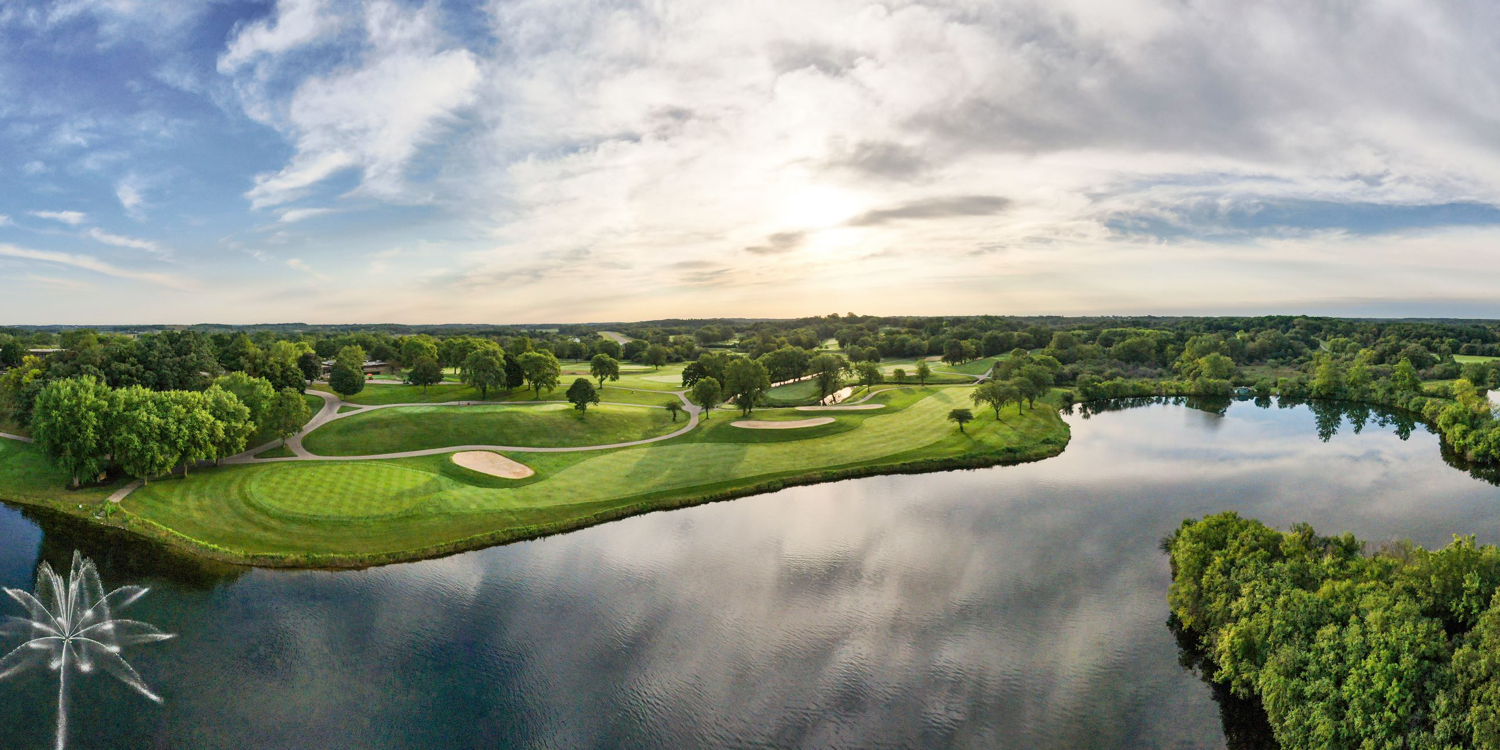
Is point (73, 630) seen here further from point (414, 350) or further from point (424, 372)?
point (414, 350)

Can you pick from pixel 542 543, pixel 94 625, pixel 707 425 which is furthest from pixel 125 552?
pixel 707 425

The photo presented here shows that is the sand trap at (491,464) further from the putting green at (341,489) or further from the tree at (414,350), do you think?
the tree at (414,350)

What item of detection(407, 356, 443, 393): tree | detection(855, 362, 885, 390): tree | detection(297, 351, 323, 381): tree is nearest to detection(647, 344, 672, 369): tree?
detection(855, 362, 885, 390): tree

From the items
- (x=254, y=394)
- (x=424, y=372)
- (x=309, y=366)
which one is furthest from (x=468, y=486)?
(x=309, y=366)

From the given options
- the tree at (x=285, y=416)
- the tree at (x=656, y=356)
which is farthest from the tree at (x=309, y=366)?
the tree at (x=656, y=356)

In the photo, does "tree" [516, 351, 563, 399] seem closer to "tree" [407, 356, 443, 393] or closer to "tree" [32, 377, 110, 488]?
"tree" [407, 356, 443, 393]
